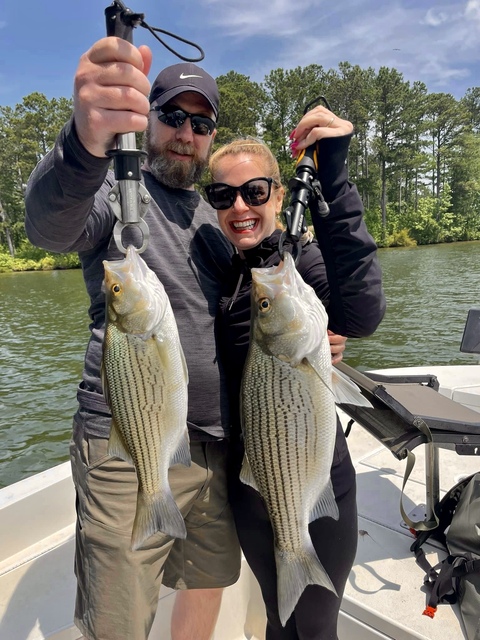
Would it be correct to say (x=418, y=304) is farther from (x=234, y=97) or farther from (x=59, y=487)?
(x=234, y=97)

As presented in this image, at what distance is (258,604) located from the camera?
2.84m

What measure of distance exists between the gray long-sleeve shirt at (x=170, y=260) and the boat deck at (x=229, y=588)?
4.51ft

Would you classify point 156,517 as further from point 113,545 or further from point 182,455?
point 113,545

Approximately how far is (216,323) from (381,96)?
53.9m

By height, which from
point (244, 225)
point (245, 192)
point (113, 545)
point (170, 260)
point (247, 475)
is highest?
point (245, 192)

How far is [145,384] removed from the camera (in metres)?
1.61

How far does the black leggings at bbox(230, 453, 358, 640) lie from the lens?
1919mm

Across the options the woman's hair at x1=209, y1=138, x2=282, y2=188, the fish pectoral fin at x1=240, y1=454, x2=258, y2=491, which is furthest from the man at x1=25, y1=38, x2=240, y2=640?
the fish pectoral fin at x1=240, y1=454, x2=258, y2=491

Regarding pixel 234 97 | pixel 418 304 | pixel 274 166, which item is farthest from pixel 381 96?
pixel 274 166

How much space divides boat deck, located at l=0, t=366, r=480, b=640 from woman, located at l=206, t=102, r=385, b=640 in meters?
0.74

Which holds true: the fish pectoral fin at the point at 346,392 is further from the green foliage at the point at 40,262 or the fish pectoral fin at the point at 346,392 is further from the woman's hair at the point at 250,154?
the green foliage at the point at 40,262

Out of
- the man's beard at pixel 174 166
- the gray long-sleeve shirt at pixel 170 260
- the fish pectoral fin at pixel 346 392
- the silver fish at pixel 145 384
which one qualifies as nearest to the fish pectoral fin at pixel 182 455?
the silver fish at pixel 145 384

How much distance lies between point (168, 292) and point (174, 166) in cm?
73

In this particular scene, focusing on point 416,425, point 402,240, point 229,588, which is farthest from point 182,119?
point 402,240
